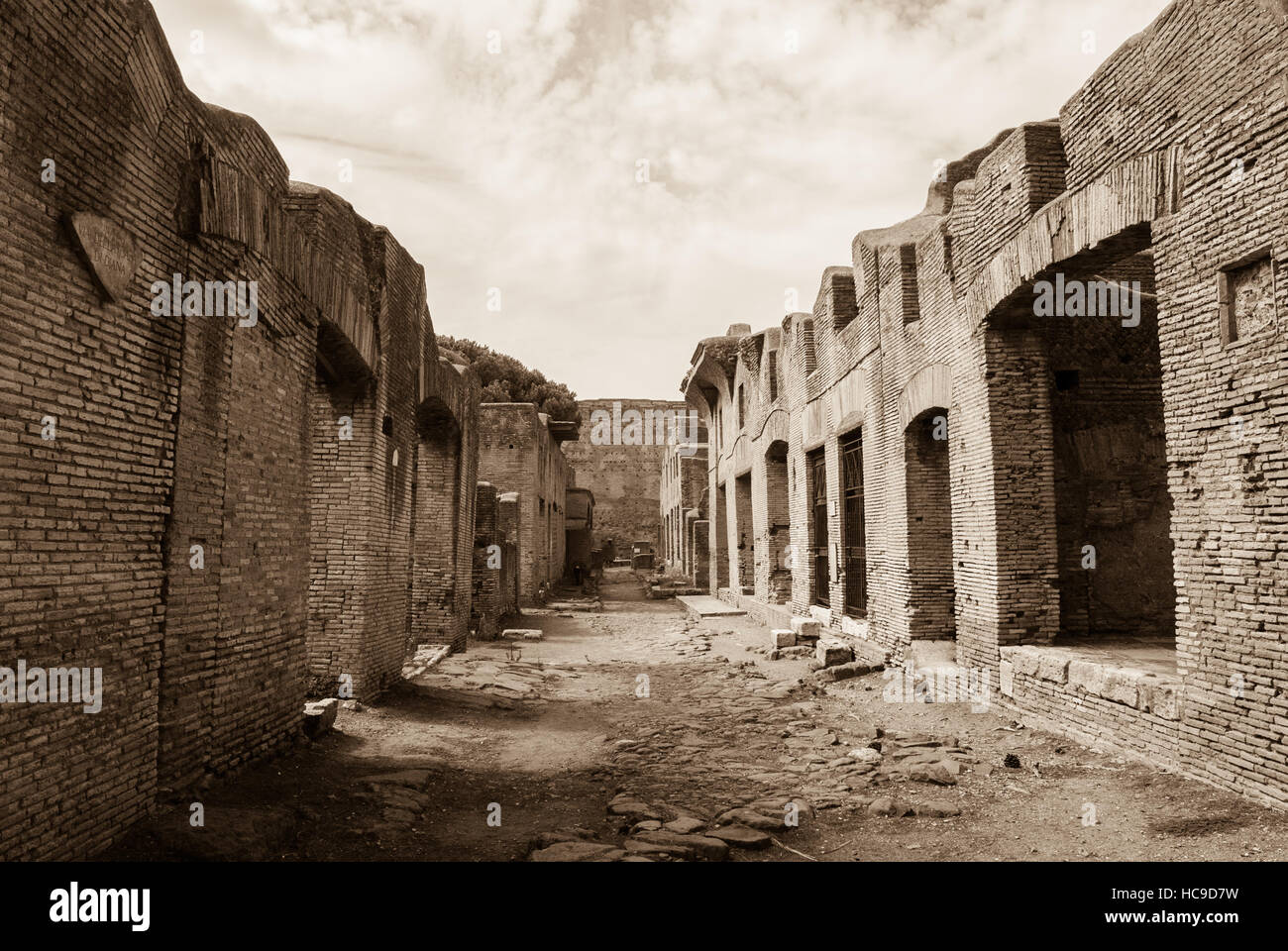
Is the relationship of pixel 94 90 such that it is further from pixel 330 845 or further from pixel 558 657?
pixel 558 657

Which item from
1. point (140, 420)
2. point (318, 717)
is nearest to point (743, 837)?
point (318, 717)

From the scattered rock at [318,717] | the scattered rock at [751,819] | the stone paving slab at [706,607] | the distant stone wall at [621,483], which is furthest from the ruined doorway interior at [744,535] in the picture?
the distant stone wall at [621,483]

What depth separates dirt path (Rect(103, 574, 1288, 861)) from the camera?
4.68m

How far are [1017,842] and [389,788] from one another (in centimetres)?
414

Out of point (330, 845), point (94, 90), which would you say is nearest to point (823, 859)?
point (330, 845)

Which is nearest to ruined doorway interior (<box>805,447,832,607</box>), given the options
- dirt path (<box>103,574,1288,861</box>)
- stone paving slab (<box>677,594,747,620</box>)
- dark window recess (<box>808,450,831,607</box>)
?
dark window recess (<box>808,450,831,607</box>)

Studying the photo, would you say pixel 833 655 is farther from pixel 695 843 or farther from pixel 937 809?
pixel 695 843

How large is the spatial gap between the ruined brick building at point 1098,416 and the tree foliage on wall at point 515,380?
2423 cm

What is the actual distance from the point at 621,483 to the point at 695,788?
41.3 metres

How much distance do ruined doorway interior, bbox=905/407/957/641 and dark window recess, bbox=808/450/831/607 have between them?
12.7 feet

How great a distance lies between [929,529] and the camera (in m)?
10.2

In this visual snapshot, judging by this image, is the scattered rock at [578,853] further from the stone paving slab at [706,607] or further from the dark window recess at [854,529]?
the stone paving slab at [706,607]

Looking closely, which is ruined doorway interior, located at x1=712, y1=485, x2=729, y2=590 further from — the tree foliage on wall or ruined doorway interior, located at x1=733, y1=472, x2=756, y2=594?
the tree foliage on wall

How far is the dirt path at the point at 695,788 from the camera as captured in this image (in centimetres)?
468
